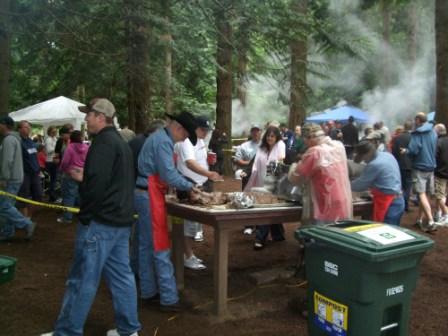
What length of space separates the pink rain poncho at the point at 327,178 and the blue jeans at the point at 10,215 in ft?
14.9

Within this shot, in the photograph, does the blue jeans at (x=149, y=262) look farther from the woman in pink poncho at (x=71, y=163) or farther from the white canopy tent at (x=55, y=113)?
the white canopy tent at (x=55, y=113)

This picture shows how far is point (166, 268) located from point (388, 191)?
251 centimetres

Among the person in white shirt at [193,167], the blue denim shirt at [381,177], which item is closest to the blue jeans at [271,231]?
the person in white shirt at [193,167]

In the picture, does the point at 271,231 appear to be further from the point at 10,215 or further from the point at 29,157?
the point at 29,157

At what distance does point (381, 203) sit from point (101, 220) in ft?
10.3

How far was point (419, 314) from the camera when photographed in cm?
485

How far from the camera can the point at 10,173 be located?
729 centimetres

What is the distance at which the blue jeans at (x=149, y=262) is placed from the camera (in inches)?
181

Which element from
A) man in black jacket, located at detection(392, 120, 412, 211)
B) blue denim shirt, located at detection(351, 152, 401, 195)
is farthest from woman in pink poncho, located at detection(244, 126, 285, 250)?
man in black jacket, located at detection(392, 120, 412, 211)

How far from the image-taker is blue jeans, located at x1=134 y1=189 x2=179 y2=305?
4609 millimetres

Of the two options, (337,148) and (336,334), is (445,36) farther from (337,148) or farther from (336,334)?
(336,334)

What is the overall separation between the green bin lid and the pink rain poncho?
3.77ft

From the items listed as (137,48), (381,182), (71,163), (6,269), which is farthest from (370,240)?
(71,163)

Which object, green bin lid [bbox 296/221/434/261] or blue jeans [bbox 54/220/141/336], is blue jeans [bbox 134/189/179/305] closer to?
blue jeans [bbox 54/220/141/336]
